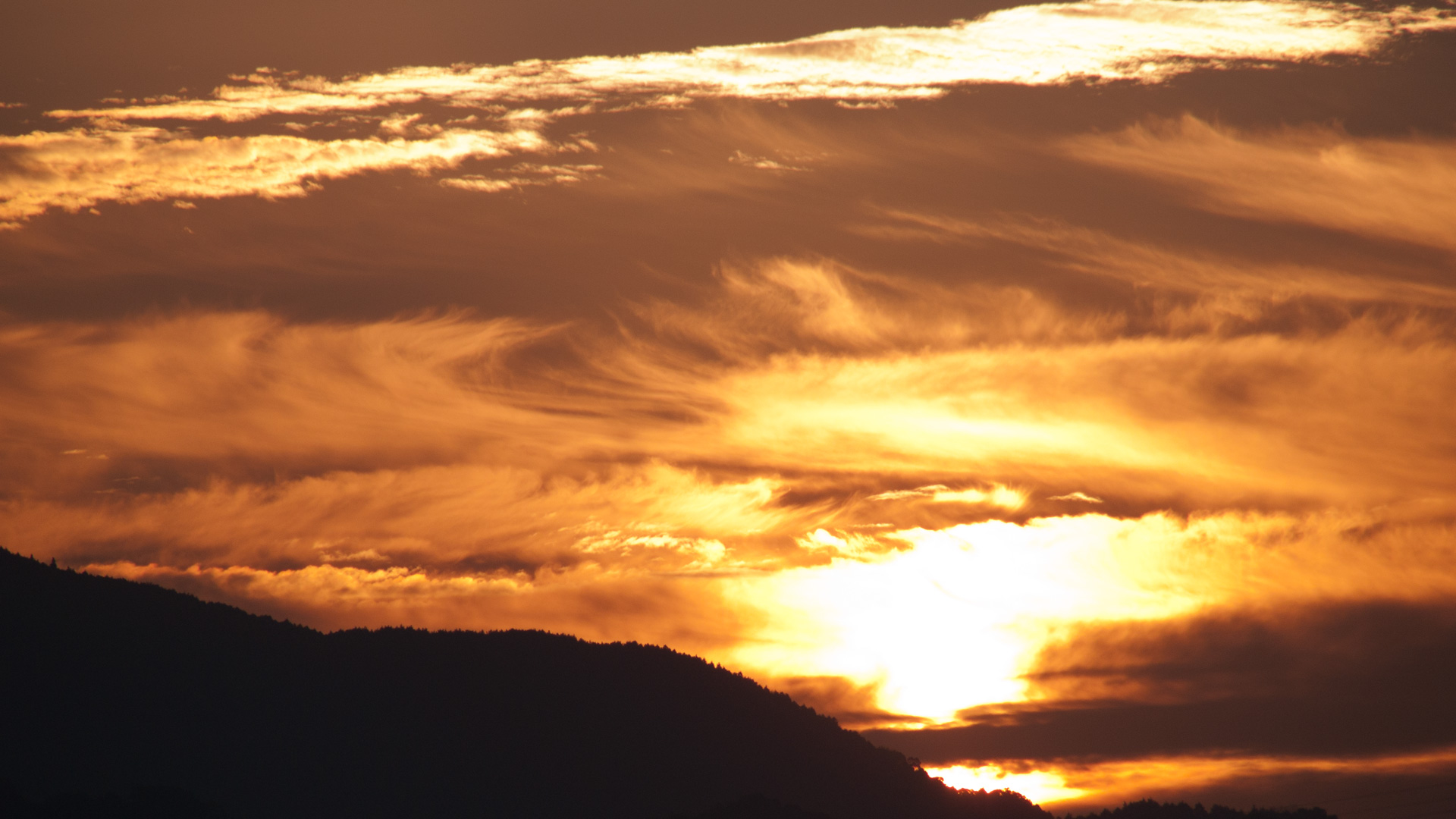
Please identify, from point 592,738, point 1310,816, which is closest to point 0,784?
point 592,738

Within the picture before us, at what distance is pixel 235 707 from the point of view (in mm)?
157875

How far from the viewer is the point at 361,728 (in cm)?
16950

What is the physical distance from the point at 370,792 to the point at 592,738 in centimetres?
3669

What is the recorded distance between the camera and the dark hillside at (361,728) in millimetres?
138375

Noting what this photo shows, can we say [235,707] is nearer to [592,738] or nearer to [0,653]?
[0,653]

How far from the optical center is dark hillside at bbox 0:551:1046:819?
138375 millimetres

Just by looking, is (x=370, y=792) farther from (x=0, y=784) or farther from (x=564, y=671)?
(x=0, y=784)

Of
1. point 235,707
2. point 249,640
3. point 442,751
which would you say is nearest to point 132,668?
point 235,707

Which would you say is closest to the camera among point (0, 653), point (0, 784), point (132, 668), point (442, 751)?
point (0, 784)

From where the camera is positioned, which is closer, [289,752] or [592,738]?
[289,752]

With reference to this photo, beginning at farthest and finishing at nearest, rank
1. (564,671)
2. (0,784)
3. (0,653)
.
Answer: (564,671) < (0,653) < (0,784)

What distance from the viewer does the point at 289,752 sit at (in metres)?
156

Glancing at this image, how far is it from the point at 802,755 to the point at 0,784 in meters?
130

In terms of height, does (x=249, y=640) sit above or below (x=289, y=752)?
above
